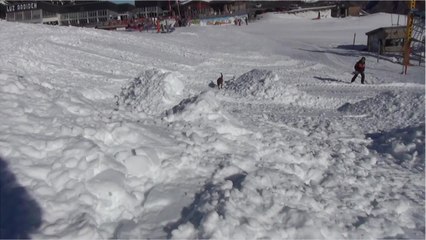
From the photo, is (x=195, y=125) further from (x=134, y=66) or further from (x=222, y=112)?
(x=134, y=66)

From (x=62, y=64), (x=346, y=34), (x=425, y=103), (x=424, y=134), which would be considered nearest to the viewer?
(x=424, y=134)

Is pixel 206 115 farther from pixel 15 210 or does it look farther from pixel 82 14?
pixel 82 14

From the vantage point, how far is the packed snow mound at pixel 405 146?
742cm

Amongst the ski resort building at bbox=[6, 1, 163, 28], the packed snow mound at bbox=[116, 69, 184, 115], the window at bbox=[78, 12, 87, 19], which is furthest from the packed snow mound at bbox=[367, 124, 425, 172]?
the window at bbox=[78, 12, 87, 19]

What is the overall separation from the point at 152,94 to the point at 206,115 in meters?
2.49

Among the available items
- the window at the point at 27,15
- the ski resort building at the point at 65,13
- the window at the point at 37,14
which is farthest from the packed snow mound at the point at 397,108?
the window at the point at 27,15

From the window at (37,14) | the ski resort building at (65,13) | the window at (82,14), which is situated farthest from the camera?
the window at (82,14)

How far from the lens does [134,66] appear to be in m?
18.6

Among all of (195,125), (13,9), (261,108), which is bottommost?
(261,108)

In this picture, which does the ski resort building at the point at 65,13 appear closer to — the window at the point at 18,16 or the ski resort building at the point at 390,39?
the window at the point at 18,16

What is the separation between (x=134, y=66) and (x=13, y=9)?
45063 millimetres

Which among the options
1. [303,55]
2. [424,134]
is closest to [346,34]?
[303,55]

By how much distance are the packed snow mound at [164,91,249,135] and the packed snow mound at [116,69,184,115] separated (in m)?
1.50

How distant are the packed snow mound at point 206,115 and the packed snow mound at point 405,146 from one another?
2.82 m
